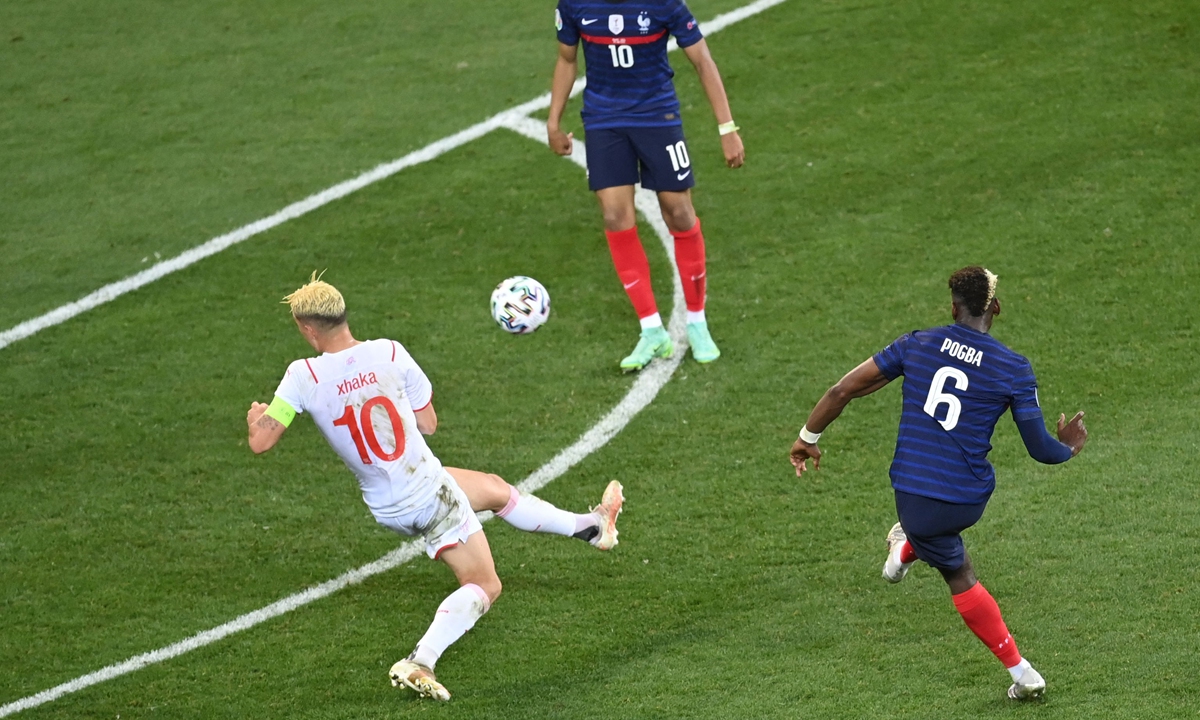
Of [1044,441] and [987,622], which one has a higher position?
[1044,441]

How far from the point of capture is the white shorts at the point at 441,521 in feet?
19.8

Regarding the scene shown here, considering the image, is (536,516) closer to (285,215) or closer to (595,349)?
(595,349)

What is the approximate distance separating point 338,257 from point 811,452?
5519 millimetres

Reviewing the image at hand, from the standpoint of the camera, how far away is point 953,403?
17.7ft

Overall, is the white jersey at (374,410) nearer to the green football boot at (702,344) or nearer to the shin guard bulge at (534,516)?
the shin guard bulge at (534,516)

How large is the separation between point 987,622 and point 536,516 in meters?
2.20

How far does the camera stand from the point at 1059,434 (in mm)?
5473

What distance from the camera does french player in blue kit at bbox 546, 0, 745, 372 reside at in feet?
27.3

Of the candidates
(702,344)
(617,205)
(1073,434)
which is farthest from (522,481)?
(1073,434)

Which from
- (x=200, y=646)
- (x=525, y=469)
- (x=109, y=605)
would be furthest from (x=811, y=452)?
(x=109, y=605)

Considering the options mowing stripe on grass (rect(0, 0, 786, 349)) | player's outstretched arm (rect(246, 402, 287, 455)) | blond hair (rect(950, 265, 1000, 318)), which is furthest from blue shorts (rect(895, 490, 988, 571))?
mowing stripe on grass (rect(0, 0, 786, 349))

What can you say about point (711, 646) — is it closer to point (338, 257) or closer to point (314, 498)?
point (314, 498)

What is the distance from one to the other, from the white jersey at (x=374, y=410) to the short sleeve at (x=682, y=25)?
10.7 feet

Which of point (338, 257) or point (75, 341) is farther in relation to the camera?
point (338, 257)
